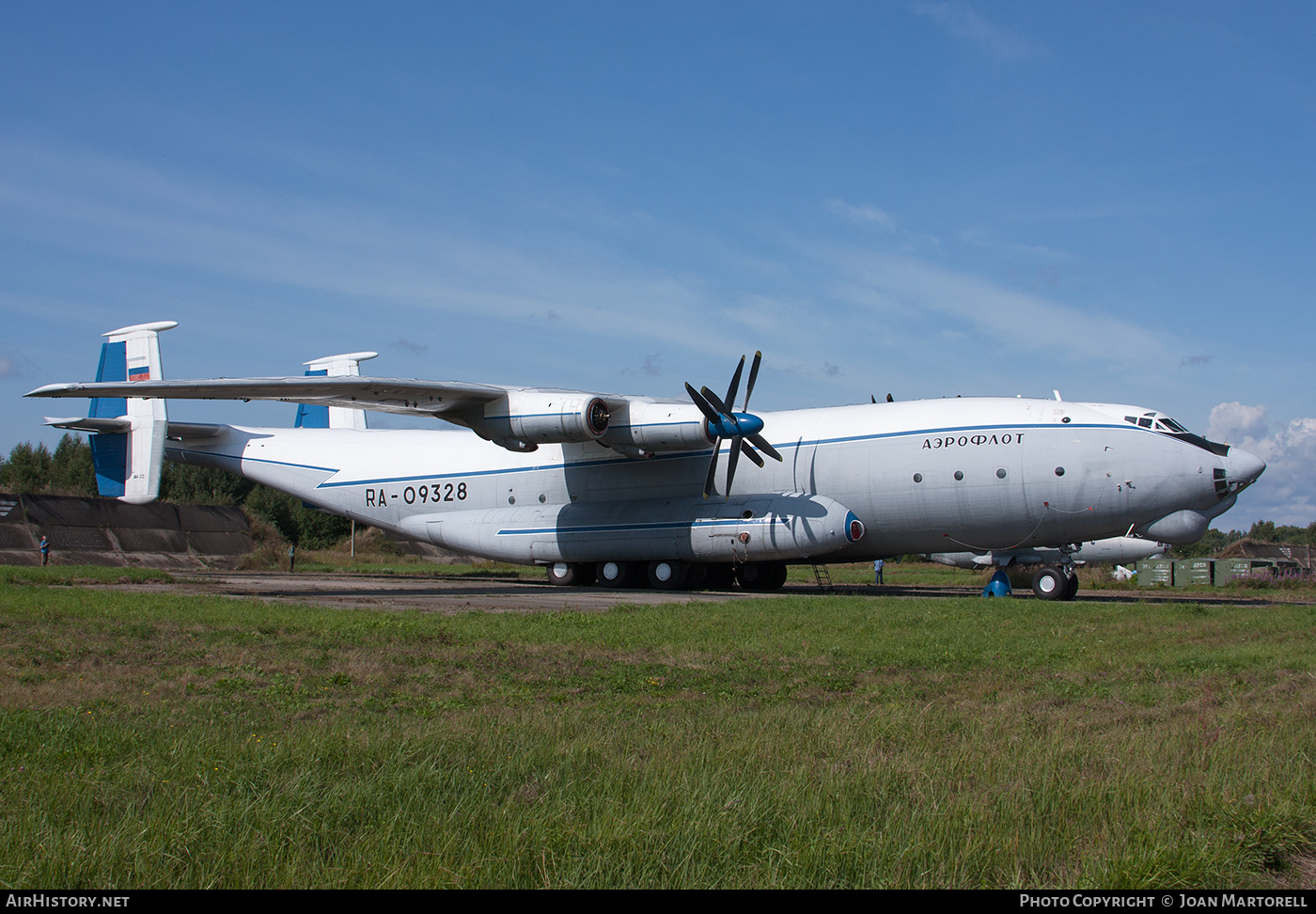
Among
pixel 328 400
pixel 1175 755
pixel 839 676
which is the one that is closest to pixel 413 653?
pixel 839 676

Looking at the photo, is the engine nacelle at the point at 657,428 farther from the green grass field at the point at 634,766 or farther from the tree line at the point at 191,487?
the tree line at the point at 191,487

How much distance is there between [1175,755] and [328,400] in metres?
22.8

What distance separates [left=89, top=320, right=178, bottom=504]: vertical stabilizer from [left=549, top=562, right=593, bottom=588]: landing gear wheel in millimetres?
12336

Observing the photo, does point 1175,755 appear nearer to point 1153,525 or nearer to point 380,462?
point 1153,525

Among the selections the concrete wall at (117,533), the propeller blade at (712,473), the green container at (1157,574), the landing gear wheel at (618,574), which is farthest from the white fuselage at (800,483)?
the green container at (1157,574)

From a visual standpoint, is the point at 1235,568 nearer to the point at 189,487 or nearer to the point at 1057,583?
the point at 1057,583

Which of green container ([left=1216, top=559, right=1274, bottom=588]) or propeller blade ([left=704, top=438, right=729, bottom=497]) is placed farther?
green container ([left=1216, top=559, right=1274, bottom=588])

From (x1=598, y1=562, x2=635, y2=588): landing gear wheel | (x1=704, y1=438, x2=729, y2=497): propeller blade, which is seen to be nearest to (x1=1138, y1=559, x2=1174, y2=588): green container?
(x1=704, y1=438, x2=729, y2=497): propeller blade

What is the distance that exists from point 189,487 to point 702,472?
62.0m

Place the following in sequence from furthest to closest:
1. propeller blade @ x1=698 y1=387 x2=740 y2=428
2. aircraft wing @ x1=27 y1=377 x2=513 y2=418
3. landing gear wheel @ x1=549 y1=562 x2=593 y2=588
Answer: landing gear wheel @ x1=549 y1=562 x2=593 y2=588, propeller blade @ x1=698 y1=387 x2=740 y2=428, aircraft wing @ x1=27 y1=377 x2=513 y2=418

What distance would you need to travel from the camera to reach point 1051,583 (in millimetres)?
23219

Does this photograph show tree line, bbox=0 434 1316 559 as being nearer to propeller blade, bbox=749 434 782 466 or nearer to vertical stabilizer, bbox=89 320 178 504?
vertical stabilizer, bbox=89 320 178 504

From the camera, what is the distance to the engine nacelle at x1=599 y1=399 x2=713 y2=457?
2461 centimetres

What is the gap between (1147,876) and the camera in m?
4.10
